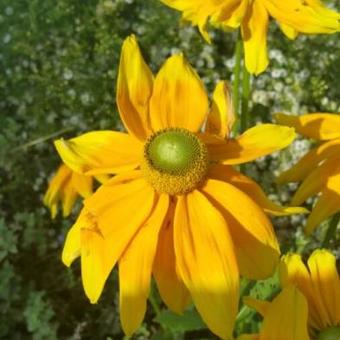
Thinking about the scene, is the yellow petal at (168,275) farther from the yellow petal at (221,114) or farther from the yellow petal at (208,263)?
the yellow petal at (221,114)

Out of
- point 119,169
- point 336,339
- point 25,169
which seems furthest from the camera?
point 25,169

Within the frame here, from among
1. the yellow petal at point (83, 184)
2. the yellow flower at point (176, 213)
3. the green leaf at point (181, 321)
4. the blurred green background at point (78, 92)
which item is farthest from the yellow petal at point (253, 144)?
the blurred green background at point (78, 92)

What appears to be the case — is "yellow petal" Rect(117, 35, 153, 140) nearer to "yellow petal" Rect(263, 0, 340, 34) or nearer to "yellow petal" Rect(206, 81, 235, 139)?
"yellow petal" Rect(206, 81, 235, 139)

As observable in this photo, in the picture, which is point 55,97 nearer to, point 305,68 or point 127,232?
point 305,68

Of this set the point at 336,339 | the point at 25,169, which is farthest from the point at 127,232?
the point at 25,169

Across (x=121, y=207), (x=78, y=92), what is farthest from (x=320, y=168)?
(x=78, y=92)

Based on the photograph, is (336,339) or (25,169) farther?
(25,169)

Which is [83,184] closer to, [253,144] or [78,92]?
[253,144]
